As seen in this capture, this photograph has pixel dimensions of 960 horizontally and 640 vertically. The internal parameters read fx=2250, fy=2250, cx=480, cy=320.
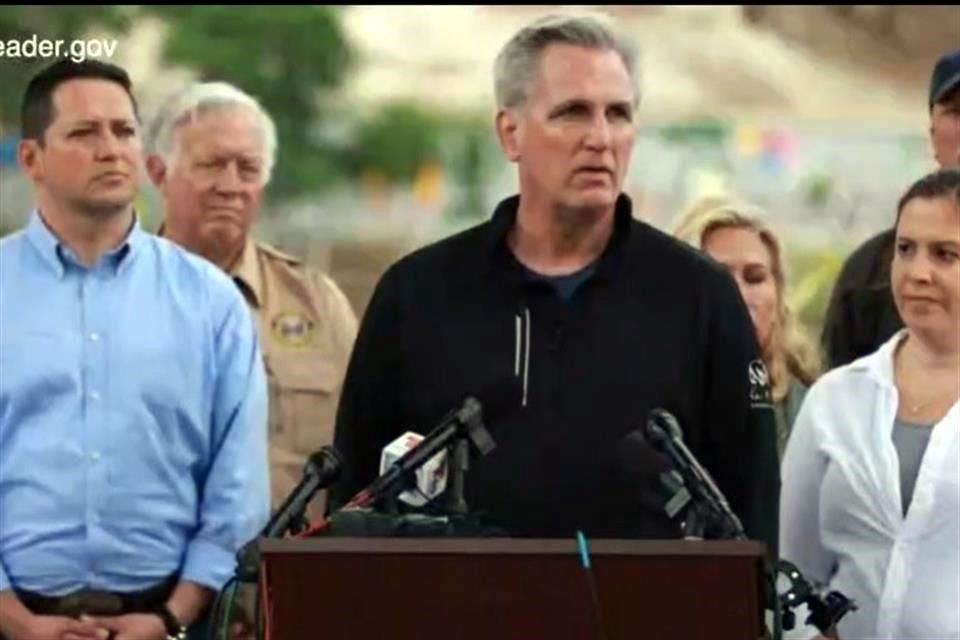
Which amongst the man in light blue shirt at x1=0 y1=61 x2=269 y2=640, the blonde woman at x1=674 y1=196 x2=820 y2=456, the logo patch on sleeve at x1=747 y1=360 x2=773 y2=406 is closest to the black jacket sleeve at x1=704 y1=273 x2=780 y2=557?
the logo patch on sleeve at x1=747 y1=360 x2=773 y2=406

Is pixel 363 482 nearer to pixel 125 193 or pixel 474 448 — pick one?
pixel 474 448

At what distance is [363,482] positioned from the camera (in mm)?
3170

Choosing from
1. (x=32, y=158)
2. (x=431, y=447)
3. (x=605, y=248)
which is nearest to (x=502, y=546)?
(x=431, y=447)

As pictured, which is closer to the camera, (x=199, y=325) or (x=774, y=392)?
(x=199, y=325)

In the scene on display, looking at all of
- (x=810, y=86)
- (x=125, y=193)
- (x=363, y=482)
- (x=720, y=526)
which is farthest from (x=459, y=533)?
(x=810, y=86)

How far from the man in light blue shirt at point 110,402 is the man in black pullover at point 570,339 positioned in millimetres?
436

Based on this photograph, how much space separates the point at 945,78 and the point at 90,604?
1.68 m

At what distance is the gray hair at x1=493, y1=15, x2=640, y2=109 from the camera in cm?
311

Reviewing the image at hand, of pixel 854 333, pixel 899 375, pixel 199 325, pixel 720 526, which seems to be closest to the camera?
pixel 720 526

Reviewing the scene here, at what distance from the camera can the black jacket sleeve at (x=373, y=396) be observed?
10.4 feet

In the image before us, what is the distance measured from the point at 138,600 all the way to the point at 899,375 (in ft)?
3.99

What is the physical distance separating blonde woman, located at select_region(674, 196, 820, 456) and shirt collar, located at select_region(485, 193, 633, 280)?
1076 millimetres

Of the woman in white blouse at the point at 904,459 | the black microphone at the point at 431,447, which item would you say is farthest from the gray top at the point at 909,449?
the black microphone at the point at 431,447

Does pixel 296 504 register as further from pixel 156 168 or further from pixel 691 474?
pixel 156 168
